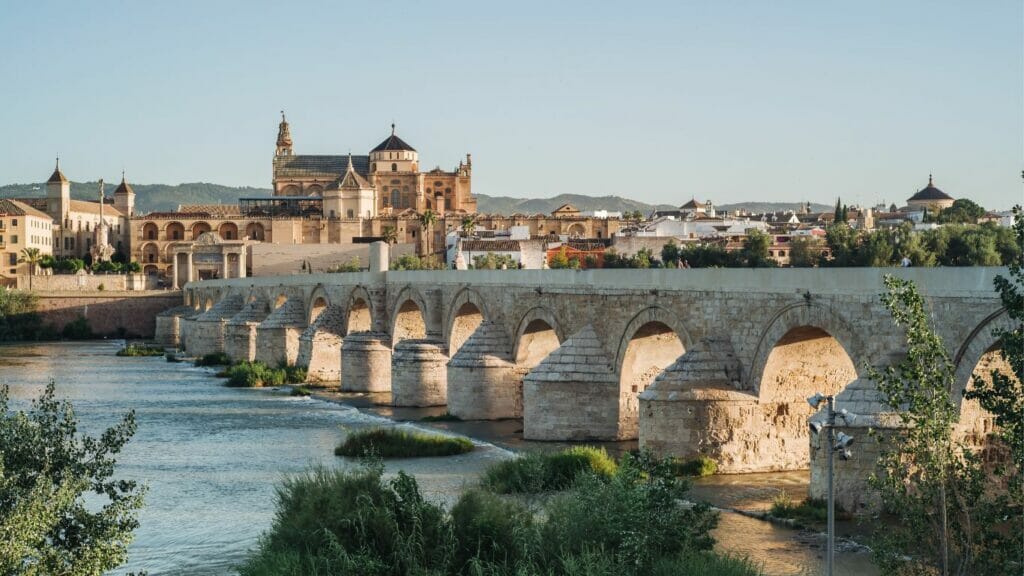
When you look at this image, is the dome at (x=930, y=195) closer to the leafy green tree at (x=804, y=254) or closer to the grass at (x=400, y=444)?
the leafy green tree at (x=804, y=254)

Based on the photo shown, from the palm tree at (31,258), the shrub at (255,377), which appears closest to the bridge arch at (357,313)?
the shrub at (255,377)

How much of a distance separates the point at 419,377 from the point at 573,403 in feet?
25.7

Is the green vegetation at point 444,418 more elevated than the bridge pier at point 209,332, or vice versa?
the bridge pier at point 209,332

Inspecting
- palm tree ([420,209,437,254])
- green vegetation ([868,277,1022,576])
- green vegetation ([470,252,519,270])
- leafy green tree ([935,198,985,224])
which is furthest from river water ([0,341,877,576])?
palm tree ([420,209,437,254])

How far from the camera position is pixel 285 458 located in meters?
21.2

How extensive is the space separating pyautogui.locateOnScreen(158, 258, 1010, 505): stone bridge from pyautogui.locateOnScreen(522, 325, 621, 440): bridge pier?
0.07 ft

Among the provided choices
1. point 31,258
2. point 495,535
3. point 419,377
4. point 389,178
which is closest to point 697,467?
point 495,535

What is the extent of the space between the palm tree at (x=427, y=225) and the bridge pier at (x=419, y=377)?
57.4 meters

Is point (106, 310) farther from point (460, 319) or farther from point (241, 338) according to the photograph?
point (460, 319)

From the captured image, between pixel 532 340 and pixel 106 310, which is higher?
pixel 106 310

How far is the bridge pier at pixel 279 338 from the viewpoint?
40.9m

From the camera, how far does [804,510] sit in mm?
14742

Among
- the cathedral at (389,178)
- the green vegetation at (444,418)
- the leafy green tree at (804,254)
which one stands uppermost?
the cathedral at (389,178)

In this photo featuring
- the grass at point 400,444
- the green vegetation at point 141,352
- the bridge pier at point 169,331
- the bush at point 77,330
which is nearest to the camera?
the grass at point 400,444
